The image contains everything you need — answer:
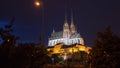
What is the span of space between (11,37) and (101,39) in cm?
1127

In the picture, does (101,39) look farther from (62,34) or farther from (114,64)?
(62,34)

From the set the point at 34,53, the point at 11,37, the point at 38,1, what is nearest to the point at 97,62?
the point at 34,53

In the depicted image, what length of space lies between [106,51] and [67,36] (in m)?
133

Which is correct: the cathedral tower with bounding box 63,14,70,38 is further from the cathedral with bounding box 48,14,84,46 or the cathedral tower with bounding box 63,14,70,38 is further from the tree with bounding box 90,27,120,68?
the tree with bounding box 90,27,120,68

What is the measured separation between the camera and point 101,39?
25.0 metres

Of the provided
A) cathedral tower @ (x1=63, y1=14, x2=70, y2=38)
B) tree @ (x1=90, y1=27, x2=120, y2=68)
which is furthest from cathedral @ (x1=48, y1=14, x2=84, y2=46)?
tree @ (x1=90, y1=27, x2=120, y2=68)

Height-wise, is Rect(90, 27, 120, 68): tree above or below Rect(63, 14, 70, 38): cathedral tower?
below

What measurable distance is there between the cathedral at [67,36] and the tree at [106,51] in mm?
127833

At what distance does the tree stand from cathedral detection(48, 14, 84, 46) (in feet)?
419

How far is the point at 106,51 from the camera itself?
24422mm

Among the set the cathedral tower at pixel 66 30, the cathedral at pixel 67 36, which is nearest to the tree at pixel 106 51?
the cathedral at pixel 67 36

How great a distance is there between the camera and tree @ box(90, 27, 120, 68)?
2338 centimetres

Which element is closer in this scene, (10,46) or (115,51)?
(10,46)

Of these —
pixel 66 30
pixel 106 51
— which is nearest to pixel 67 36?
pixel 66 30
